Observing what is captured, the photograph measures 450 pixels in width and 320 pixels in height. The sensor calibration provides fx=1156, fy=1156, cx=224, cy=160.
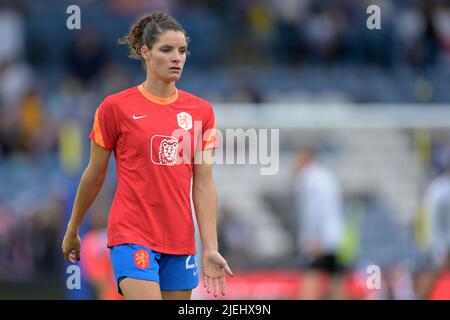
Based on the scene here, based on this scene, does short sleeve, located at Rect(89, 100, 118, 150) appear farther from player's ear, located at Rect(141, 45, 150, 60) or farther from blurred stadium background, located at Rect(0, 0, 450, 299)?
blurred stadium background, located at Rect(0, 0, 450, 299)

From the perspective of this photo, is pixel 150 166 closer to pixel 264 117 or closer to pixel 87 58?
pixel 264 117

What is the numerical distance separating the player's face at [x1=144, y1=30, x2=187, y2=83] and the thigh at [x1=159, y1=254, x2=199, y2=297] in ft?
3.41

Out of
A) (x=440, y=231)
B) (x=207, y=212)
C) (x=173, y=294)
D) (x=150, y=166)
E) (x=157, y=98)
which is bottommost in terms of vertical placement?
(x=440, y=231)

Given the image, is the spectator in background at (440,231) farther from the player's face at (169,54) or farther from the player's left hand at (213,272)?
the player's face at (169,54)

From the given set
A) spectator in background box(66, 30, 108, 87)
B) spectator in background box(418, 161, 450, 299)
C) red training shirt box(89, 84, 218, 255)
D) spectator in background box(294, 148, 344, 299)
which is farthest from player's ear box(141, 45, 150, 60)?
spectator in background box(66, 30, 108, 87)

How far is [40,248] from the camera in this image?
1614cm

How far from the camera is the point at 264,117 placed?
52.4 ft

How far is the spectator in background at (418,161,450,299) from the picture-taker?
12.4m

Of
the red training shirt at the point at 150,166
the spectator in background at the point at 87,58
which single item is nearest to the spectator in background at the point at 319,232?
the spectator in background at the point at 87,58

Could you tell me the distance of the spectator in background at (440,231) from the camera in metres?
12.4

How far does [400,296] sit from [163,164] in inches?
302

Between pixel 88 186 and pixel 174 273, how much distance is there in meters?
0.71

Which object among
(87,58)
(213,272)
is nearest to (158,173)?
(213,272)
